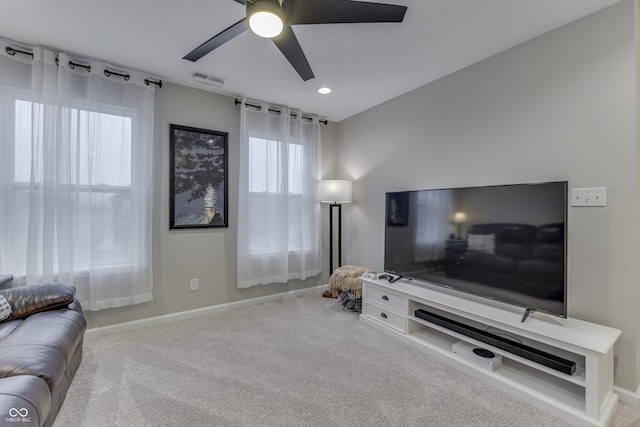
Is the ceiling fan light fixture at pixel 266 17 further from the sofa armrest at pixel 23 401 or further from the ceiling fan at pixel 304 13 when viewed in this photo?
the sofa armrest at pixel 23 401

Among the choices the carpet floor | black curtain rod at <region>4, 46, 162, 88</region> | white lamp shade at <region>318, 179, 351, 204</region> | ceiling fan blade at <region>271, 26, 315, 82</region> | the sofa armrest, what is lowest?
the carpet floor

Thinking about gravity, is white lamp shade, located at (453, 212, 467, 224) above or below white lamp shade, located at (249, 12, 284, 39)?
below

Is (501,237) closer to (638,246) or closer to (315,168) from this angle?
(638,246)

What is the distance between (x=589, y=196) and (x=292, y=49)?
220cm

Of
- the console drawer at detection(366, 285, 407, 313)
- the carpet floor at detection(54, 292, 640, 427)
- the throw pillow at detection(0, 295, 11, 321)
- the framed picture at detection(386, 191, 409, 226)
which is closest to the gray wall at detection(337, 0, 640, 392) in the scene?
the framed picture at detection(386, 191, 409, 226)

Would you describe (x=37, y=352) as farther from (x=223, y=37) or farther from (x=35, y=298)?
(x=223, y=37)

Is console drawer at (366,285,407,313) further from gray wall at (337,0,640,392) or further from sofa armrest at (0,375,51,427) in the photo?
sofa armrest at (0,375,51,427)

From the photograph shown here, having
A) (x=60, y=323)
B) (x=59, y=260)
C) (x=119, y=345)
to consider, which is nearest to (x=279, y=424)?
(x=60, y=323)

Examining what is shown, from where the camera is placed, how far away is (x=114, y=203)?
9.11 ft

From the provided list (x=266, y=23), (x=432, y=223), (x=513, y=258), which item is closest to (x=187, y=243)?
(x=266, y=23)

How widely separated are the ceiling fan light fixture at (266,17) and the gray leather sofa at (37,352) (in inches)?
76.0

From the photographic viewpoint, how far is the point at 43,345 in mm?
1512

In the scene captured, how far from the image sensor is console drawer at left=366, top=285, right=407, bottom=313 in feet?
9.04

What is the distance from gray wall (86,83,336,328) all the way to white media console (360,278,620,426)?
6.04 ft
